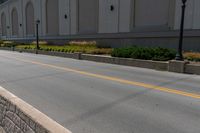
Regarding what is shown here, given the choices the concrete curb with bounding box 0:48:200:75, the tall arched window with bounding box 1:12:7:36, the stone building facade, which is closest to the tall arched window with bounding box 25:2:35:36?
the stone building facade

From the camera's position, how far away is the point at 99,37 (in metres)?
26.0

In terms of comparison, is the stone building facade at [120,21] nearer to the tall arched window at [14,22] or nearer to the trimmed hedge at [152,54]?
the trimmed hedge at [152,54]

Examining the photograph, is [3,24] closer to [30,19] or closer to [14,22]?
[14,22]

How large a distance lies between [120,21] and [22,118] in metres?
21.2

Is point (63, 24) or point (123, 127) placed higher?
point (63, 24)

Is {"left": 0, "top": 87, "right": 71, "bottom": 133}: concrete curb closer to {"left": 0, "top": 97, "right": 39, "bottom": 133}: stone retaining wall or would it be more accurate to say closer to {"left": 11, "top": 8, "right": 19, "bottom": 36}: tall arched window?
{"left": 0, "top": 97, "right": 39, "bottom": 133}: stone retaining wall

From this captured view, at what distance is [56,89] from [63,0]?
29.5 metres

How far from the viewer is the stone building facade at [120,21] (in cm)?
1784

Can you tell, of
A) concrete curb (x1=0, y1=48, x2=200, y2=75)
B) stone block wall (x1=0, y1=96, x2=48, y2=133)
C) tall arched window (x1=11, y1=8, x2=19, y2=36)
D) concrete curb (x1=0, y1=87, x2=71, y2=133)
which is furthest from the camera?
tall arched window (x1=11, y1=8, x2=19, y2=36)

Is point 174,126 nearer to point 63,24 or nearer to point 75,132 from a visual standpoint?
point 75,132

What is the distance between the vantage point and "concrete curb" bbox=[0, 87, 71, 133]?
2.72m

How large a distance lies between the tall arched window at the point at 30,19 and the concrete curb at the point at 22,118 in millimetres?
45488

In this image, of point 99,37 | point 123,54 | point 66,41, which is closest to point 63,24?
point 66,41

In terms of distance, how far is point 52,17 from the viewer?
126 ft
